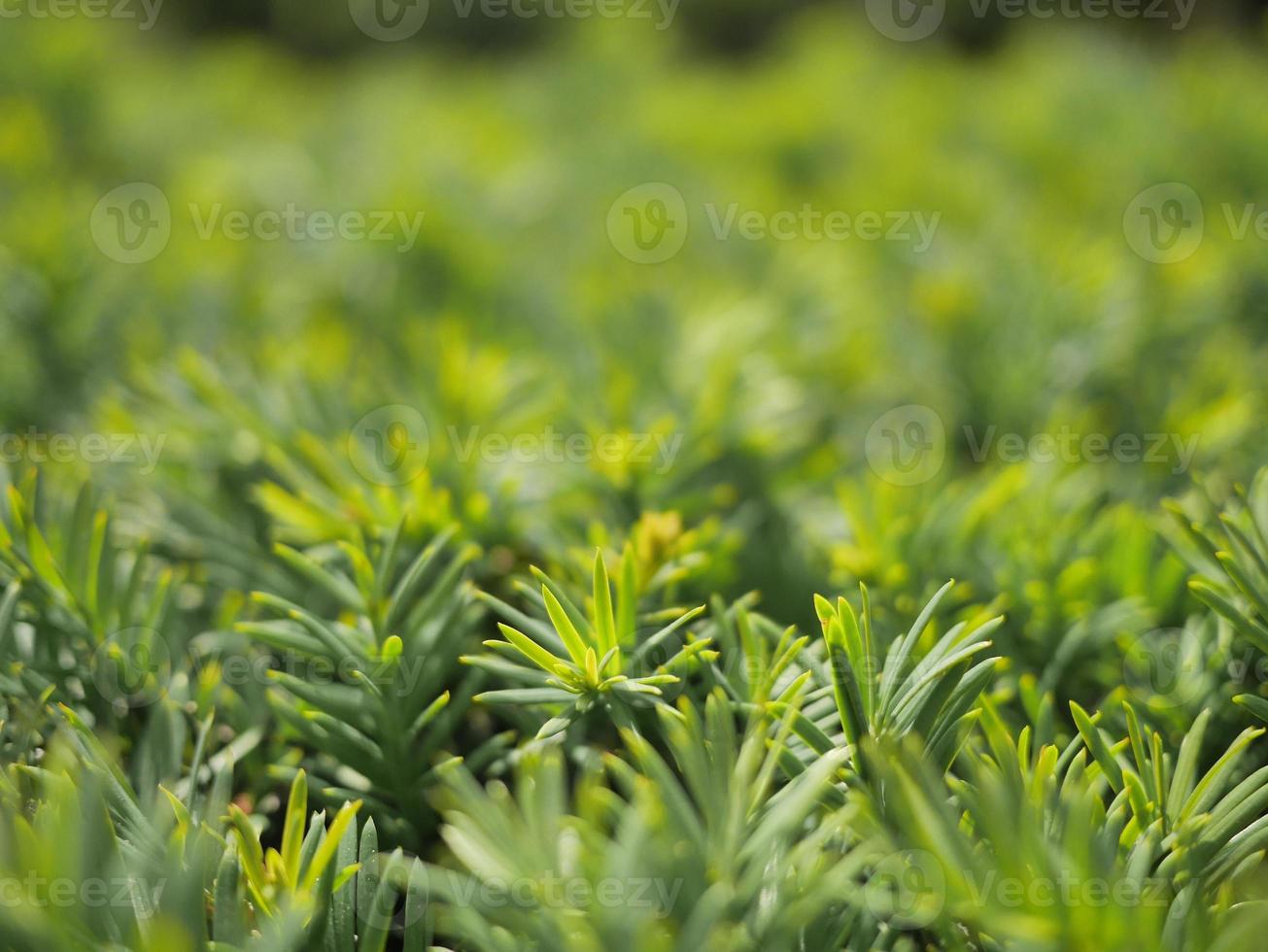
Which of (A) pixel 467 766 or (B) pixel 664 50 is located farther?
(B) pixel 664 50

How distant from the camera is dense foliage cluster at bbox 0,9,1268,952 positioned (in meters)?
0.30

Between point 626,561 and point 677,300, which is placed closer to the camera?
point 626,561

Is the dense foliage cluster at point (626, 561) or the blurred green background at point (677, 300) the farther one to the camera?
the blurred green background at point (677, 300)

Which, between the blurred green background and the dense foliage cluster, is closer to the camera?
the dense foliage cluster

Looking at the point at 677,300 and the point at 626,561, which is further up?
the point at 677,300

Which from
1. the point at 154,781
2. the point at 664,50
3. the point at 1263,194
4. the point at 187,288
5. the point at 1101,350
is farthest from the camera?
the point at 664,50

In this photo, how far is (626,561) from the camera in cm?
38

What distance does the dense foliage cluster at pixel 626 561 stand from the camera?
299mm

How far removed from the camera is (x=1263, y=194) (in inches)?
37.2

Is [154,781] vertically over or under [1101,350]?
under

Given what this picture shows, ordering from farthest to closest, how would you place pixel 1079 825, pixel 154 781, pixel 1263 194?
pixel 1263 194 → pixel 154 781 → pixel 1079 825

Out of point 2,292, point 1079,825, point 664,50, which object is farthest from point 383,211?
point 664,50

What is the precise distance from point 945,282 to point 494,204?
1.52 feet

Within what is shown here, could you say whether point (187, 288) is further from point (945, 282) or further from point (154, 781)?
point (945, 282)
